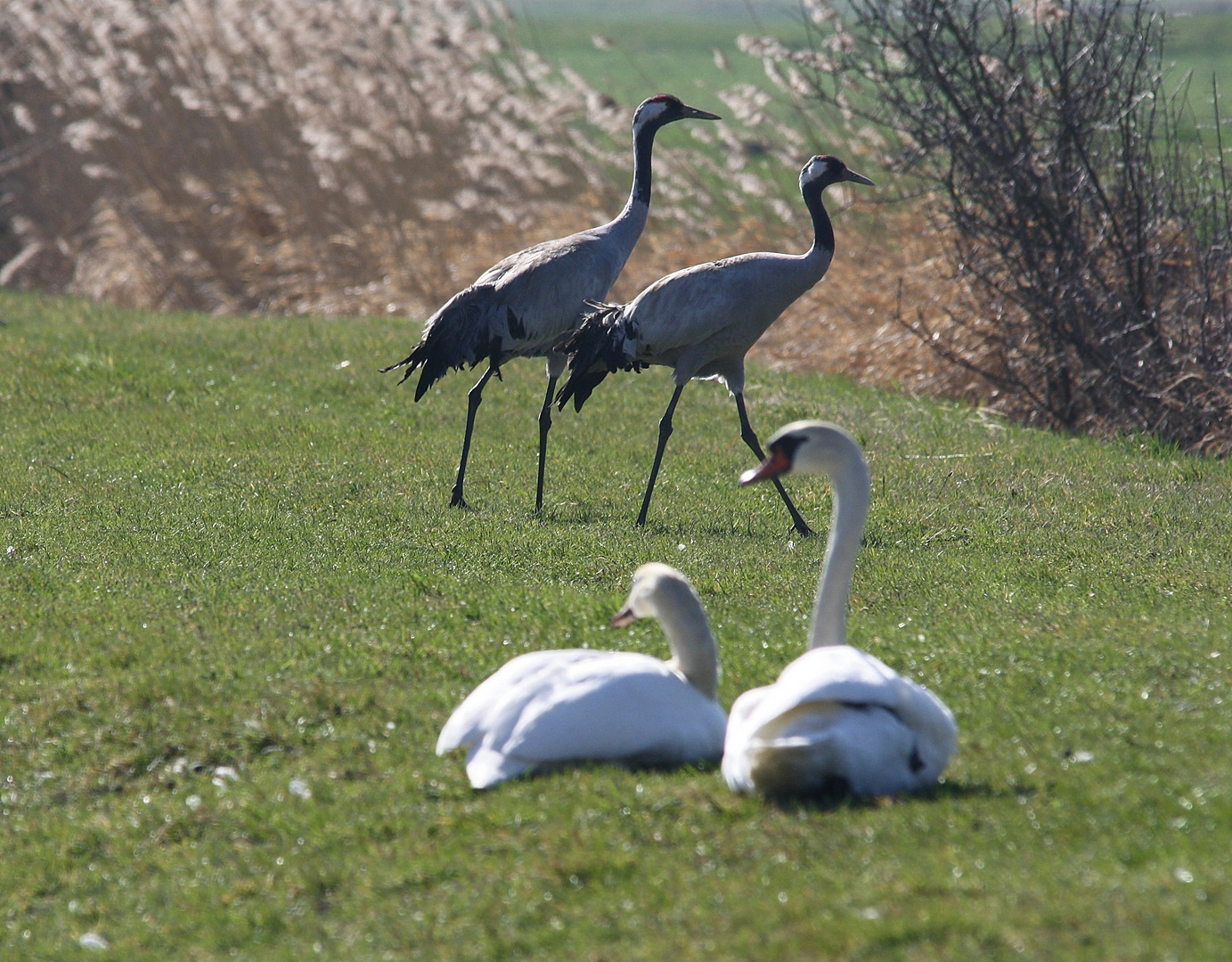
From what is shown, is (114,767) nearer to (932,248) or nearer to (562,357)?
(562,357)

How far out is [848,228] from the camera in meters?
14.8

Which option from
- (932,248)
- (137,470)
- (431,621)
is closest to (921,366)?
(932,248)

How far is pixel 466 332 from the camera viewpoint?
379 inches

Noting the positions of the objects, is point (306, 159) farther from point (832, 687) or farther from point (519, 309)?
point (832, 687)

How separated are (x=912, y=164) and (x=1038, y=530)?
5.17 metres

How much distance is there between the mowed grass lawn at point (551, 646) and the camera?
3.89m

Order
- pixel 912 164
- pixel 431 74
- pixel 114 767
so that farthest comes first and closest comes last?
pixel 431 74 → pixel 912 164 → pixel 114 767

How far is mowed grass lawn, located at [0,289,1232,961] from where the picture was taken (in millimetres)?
3895

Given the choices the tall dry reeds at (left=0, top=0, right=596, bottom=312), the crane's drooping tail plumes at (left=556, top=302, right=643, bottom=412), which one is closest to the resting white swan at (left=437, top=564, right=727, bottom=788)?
the crane's drooping tail plumes at (left=556, top=302, right=643, bottom=412)

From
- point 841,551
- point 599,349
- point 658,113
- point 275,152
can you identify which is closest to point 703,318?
point 599,349

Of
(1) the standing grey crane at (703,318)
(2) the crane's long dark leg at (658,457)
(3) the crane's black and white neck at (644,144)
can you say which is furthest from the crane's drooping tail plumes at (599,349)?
(3) the crane's black and white neck at (644,144)

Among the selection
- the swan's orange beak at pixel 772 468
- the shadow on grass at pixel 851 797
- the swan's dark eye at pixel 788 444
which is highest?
the swan's dark eye at pixel 788 444

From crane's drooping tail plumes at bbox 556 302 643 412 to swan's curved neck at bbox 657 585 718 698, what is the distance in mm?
4327

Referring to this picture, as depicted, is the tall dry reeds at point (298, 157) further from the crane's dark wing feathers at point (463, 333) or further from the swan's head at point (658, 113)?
the crane's dark wing feathers at point (463, 333)
